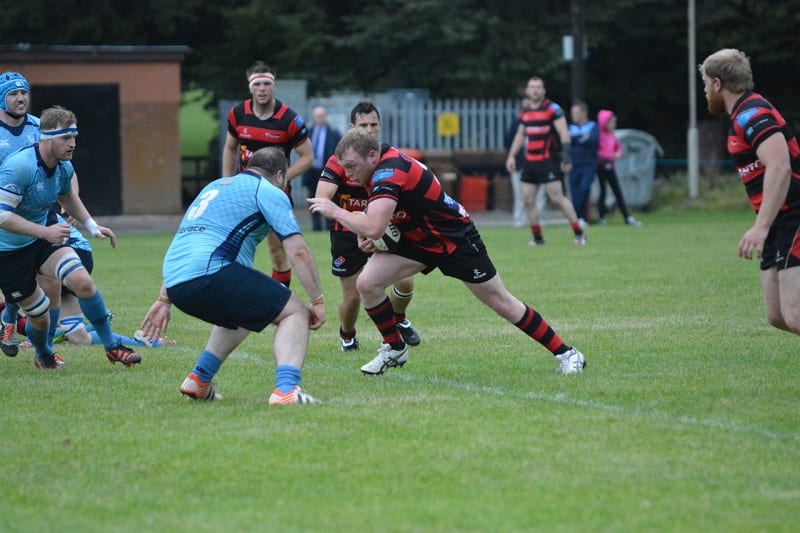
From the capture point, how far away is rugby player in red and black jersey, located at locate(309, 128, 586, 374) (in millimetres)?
7797

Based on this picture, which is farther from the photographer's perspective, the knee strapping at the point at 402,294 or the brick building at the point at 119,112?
the brick building at the point at 119,112

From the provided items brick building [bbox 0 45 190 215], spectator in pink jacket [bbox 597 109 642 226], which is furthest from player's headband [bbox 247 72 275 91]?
brick building [bbox 0 45 190 215]

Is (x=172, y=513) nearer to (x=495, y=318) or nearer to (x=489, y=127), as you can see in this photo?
(x=495, y=318)

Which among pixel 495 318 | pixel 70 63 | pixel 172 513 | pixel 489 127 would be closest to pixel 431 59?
pixel 489 127

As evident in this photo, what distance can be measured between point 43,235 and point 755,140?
459 cm

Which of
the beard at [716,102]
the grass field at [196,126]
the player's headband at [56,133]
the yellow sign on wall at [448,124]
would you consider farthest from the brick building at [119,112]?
the beard at [716,102]

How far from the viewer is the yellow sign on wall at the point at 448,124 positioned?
29.3m

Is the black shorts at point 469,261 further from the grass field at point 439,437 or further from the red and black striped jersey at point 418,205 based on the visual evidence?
the grass field at point 439,437

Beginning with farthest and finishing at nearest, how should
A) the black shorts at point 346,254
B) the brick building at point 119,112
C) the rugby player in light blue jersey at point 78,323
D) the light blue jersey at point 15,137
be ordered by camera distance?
1. the brick building at point 119,112
2. the rugby player in light blue jersey at point 78,323
3. the light blue jersey at point 15,137
4. the black shorts at point 346,254

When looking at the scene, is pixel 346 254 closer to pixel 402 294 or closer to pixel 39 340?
pixel 402 294

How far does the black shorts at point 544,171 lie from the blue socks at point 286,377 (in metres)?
11.6

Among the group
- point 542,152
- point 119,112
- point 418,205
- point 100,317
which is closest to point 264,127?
point 100,317

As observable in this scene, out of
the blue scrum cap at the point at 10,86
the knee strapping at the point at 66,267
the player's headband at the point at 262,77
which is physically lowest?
the knee strapping at the point at 66,267

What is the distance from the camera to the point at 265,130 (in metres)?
11.5
